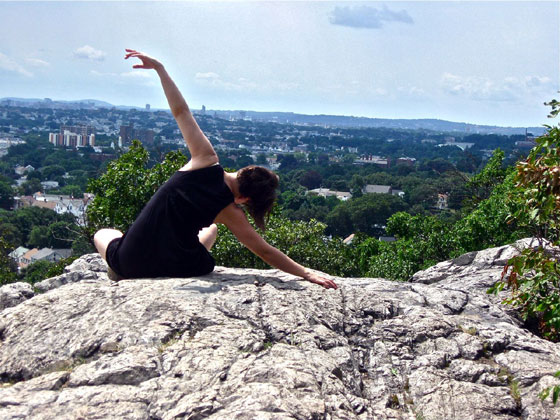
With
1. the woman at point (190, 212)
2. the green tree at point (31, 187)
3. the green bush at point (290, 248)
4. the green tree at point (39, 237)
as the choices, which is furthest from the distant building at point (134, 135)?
the woman at point (190, 212)

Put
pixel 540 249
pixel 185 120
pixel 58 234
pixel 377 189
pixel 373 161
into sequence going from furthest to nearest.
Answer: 1. pixel 373 161
2. pixel 377 189
3. pixel 58 234
4. pixel 185 120
5. pixel 540 249

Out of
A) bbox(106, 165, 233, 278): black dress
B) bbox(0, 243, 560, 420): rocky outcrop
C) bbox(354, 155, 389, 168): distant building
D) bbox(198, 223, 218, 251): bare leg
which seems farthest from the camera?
bbox(354, 155, 389, 168): distant building

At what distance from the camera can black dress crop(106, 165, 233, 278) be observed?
4.72 meters

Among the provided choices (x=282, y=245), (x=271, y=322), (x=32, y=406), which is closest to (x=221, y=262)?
(x=282, y=245)

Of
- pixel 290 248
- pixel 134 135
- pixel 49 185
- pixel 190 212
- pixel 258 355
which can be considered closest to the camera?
pixel 258 355

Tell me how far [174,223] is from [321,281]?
121cm

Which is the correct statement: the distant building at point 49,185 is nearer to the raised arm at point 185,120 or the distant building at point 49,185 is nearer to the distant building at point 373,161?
the distant building at point 373,161

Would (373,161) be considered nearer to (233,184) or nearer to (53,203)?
(53,203)

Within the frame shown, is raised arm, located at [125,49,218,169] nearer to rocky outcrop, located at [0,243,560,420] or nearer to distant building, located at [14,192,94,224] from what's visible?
rocky outcrop, located at [0,243,560,420]

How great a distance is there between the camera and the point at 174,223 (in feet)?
15.6

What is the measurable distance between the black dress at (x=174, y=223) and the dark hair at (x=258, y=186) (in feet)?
0.44

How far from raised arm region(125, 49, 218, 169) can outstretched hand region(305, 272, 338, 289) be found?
3.81 feet

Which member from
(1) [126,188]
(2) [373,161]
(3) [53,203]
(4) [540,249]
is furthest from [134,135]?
(4) [540,249]

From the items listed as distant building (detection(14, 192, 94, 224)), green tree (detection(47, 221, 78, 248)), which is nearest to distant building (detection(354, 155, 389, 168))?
distant building (detection(14, 192, 94, 224))
